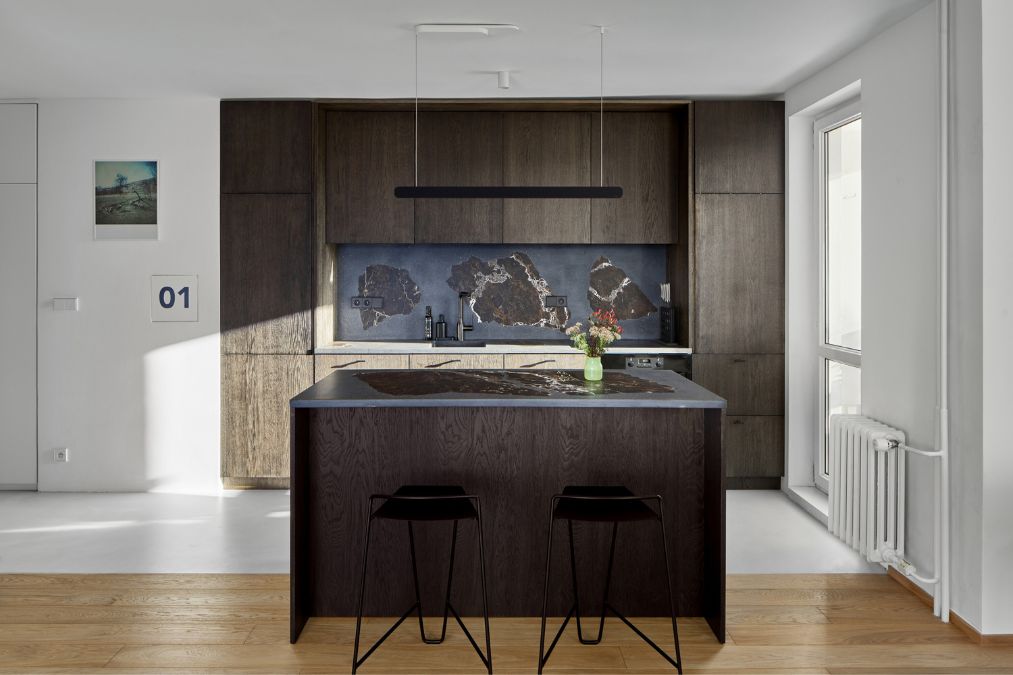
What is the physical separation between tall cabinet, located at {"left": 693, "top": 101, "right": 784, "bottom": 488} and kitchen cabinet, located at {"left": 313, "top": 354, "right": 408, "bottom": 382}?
206 cm

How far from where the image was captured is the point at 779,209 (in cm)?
550

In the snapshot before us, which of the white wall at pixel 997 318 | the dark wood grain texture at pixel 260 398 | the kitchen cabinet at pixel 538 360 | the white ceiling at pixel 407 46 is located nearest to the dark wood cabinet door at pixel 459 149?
the white ceiling at pixel 407 46

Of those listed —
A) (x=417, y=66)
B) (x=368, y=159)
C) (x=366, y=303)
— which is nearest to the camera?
(x=417, y=66)

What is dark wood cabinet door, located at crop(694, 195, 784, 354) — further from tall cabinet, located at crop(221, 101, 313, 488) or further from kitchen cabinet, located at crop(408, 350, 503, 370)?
tall cabinet, located at crop(221, 101, 313, 488)

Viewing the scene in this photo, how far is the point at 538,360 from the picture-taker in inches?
217

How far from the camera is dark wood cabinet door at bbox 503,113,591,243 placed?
5707 millimetres

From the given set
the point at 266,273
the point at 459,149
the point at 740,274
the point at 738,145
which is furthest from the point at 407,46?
the point at 740,274

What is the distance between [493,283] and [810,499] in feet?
9.01

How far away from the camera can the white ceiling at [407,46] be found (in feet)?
12.5

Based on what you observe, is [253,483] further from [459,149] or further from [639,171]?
[639,171]

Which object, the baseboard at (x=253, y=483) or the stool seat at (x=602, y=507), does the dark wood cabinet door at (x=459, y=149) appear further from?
the stool seat at (x=602, y=507)

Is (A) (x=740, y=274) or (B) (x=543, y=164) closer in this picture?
(A) (x=740, y=274)

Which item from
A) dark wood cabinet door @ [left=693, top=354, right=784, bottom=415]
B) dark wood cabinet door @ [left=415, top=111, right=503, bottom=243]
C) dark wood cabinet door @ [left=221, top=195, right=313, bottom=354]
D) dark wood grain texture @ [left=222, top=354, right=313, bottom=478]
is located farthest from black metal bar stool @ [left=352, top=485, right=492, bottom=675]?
dark wood cabinet door @ [left=415, top=111, right=503, bottom=243]

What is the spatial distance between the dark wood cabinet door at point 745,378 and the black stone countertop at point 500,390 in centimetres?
161
